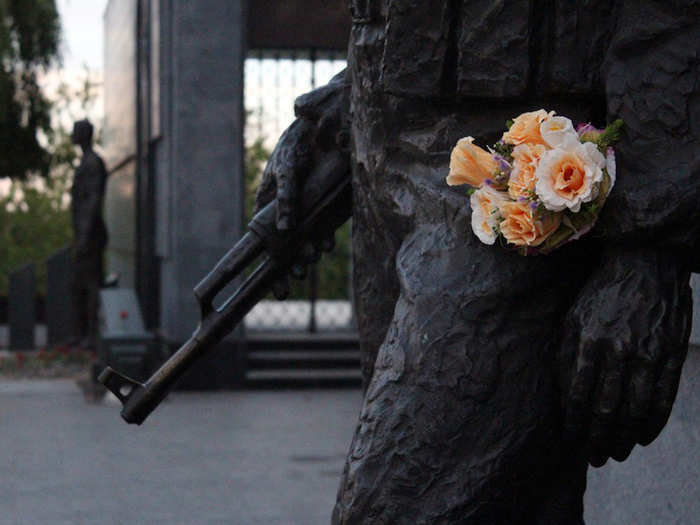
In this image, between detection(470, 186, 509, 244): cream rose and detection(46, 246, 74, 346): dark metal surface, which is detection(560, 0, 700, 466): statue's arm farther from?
detection(46, 246, 74, 346): dark metal surface

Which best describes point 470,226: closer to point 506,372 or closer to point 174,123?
point 506,372

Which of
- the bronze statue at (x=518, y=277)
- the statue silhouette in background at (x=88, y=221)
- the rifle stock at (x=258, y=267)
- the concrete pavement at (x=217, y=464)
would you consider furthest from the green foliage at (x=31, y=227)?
the bronze statue at (x=518, y=277)

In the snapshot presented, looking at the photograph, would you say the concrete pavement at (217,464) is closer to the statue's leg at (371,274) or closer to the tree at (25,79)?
the statue's leg at (371,274)

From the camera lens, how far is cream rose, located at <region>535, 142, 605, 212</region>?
2.54 m

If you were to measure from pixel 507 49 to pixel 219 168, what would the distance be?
333 inches

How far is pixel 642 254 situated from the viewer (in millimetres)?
2588

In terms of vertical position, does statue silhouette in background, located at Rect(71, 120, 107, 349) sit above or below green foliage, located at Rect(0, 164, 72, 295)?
above

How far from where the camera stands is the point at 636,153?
259 cm

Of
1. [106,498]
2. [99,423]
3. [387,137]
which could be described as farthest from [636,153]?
[99,423]

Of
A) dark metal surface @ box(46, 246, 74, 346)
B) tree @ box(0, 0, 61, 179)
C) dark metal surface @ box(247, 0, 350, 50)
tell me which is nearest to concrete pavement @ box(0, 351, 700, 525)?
dark metal surface @ box(247, 0, 350, 50)

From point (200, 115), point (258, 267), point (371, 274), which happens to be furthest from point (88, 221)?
point (371, 274)

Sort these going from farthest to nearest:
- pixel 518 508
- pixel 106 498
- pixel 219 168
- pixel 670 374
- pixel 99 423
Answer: pixel 219 168
pixel 99 423
pixel 106 498
pixel 518 508
pixel 670 374

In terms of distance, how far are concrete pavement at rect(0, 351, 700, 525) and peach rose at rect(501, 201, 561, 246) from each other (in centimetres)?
178

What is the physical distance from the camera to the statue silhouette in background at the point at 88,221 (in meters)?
13.5
